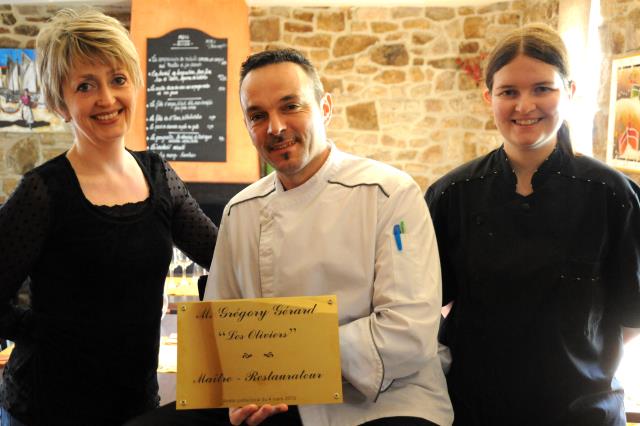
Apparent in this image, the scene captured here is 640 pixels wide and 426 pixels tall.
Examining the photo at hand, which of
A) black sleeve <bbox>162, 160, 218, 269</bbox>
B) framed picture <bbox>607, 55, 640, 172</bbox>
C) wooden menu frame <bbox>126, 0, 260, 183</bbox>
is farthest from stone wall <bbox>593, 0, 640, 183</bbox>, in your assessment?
wooden menu frame <bbox>126, 0, 260, 183</bbox>

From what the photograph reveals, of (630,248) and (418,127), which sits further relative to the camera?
(418,127)

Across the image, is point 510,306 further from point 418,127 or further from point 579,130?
point 418,127

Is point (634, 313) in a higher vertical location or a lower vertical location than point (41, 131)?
lower

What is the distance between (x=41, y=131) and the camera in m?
5.48

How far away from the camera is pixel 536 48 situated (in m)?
1.55

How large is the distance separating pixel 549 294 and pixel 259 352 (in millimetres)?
756

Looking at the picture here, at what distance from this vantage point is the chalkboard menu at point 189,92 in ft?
16.9

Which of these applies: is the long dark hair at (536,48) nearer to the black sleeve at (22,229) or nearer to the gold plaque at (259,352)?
the gold plaque at (259,352)

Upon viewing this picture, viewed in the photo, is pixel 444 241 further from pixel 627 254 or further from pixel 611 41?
pixel 611 41

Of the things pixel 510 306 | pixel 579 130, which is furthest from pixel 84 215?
pixel 579 130

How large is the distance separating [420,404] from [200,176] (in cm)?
400

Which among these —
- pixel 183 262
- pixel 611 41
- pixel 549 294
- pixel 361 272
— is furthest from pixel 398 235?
pixel 611 41

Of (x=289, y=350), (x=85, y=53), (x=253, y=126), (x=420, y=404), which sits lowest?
(x=420, y=404)

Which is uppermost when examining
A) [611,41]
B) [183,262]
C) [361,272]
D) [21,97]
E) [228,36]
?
[228,36]
